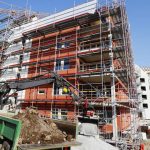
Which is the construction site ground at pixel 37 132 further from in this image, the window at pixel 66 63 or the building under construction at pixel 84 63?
the window at pixel 66 63

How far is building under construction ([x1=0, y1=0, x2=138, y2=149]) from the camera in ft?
52.1

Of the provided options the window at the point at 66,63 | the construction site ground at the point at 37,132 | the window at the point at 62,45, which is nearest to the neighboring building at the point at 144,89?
the window at the point at 62,45

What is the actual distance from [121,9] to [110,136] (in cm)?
1161

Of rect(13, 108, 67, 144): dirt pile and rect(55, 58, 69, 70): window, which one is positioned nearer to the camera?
rect(13, 108, 67, 144): dirt pile

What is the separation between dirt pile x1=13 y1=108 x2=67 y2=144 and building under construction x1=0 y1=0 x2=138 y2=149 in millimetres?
6789

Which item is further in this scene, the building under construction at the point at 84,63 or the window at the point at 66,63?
the window at the point at 66,63

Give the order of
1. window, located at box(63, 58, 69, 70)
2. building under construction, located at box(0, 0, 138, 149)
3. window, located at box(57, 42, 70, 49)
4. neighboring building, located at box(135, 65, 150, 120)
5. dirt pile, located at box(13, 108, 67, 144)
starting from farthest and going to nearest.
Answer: neighboring building, located at box(135, 65, 150, 120), window, located at box(57, 42, 70, 49), window, located at box(63, 58, 69, 70), building under construction, located at box(0, 0, 138, 149), dirt pile, located at box(13, 108, 67, 144)

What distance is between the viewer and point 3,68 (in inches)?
965

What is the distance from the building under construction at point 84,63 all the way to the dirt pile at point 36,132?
22.3 ft

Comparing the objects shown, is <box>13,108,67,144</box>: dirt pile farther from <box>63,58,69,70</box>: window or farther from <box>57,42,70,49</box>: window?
<box>57,42,70,49</box>: window

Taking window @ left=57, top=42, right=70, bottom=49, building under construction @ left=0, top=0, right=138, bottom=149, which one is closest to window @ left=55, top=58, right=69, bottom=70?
building under construction @ left=0, top=0, right=138, bottom=149

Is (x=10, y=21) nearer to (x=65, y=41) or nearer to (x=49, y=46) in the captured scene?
(x=49, y=46)

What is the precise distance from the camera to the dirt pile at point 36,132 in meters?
7.06

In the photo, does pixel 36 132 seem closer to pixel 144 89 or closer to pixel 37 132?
pixel 37 132
